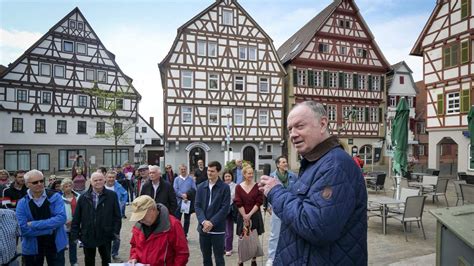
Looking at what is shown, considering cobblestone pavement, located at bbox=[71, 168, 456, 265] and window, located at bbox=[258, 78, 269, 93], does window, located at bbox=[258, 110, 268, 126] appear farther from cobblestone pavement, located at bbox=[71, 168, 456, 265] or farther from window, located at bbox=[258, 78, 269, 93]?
cobblestone pavement, located at bbox=[71, 168, 456, 265]

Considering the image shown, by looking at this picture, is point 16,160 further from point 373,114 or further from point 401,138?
point 373,114

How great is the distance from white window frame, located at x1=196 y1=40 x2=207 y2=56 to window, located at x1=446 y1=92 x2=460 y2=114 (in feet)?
56.0

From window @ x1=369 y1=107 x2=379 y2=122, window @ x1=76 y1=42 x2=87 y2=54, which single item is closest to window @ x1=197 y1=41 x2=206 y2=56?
window @ x1=76 y1=42 x2=87 y2=54

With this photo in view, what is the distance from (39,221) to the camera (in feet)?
12.9

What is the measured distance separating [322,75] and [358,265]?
2645 cm

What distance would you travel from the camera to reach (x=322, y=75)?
1050 inches

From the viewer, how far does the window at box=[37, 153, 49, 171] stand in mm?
26692

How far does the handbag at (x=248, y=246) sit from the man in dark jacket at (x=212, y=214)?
0.37 meters

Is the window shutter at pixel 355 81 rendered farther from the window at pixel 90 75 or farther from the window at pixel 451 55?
the window at pixel 90 75

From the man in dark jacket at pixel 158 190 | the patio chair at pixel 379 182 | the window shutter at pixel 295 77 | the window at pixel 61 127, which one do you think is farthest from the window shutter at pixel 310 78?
the man in dark jacket at pixel 158 190

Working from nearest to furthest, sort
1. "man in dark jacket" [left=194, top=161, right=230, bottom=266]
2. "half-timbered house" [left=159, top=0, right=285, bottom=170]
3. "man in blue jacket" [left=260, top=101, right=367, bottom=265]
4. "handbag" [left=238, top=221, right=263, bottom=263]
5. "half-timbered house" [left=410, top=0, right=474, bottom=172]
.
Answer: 1. "man in blue jacket" [left=260, top=101, right=367, bottom=265]
2. "man in dark jacket" [left=194, top=161, right=230, bottom=266]
3. "handbag" [left=238, top=221, right=263, bottom=263]
4. "half-timbered house" [left=410, top=0, right=474, bottom=172]
5. "half-timbered house" [left=159, top=0, right=285, bottom=170]

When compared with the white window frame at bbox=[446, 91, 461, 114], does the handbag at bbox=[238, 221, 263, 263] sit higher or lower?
lower

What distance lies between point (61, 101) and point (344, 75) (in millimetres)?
25109

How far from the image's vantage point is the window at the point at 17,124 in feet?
85.1
